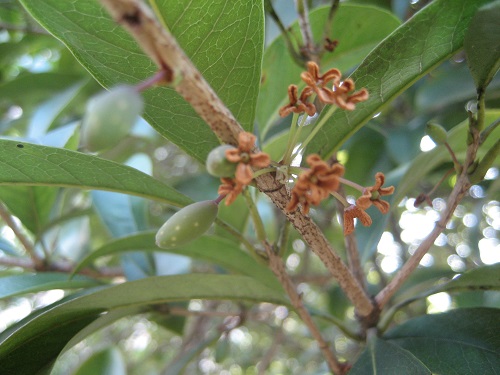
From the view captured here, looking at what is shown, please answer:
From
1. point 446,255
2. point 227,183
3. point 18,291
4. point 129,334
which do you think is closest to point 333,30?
point 227,183

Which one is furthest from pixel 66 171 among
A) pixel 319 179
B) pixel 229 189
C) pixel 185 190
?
pixel 185 190

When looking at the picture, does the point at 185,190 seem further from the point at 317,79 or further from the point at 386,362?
the point at 317,79

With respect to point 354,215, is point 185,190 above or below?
above

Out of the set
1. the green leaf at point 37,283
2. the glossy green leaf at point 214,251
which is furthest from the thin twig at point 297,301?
the green leaf at point 37,283

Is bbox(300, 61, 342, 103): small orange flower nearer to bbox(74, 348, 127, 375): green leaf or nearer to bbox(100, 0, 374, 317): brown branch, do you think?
bbox(100, 0, 374, 317): brown branch

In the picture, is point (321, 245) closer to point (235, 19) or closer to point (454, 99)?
point (235, 19)

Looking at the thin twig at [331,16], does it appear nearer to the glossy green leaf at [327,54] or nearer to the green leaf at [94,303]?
the glossy green leaf at [327,54]
